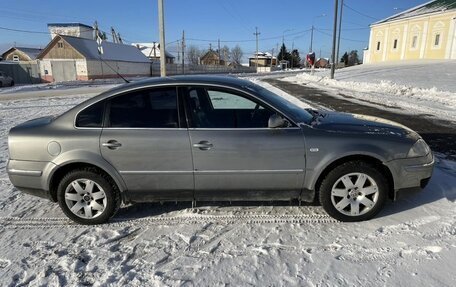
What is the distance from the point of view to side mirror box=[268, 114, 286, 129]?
4000 millimetres

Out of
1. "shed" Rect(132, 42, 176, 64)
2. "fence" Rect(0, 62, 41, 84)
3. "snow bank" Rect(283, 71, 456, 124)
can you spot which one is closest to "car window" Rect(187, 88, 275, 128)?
"snow bank" Rect(283, 71, 456, 124)

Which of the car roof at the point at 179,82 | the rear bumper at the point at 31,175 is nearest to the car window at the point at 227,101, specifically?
the car roof at the point at 179,82

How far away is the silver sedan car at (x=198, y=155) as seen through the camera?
3.98 metres

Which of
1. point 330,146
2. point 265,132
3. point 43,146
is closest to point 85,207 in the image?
point 43,146

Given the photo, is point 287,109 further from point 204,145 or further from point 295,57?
point 295,57

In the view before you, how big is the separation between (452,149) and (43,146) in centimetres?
697

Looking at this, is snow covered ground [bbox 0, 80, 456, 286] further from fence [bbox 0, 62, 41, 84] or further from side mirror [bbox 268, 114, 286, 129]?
fence [bbox 0, 62, 41, 84]

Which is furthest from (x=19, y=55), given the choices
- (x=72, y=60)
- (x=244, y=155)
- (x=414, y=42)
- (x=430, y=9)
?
(x=244, y=155)

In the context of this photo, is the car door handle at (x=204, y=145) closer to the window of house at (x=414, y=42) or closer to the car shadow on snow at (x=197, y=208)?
the car shadow on snow at (x=197, y=208)

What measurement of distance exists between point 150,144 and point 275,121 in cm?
140

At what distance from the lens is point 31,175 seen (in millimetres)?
4160

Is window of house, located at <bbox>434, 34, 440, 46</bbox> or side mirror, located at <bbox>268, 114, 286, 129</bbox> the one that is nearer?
side mirror, located at <bbox>268, 114, 286, 129</bbox>

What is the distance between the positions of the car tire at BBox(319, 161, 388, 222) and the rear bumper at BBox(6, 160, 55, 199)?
311 centimetres

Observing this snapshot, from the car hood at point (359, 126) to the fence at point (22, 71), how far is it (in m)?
53.5
